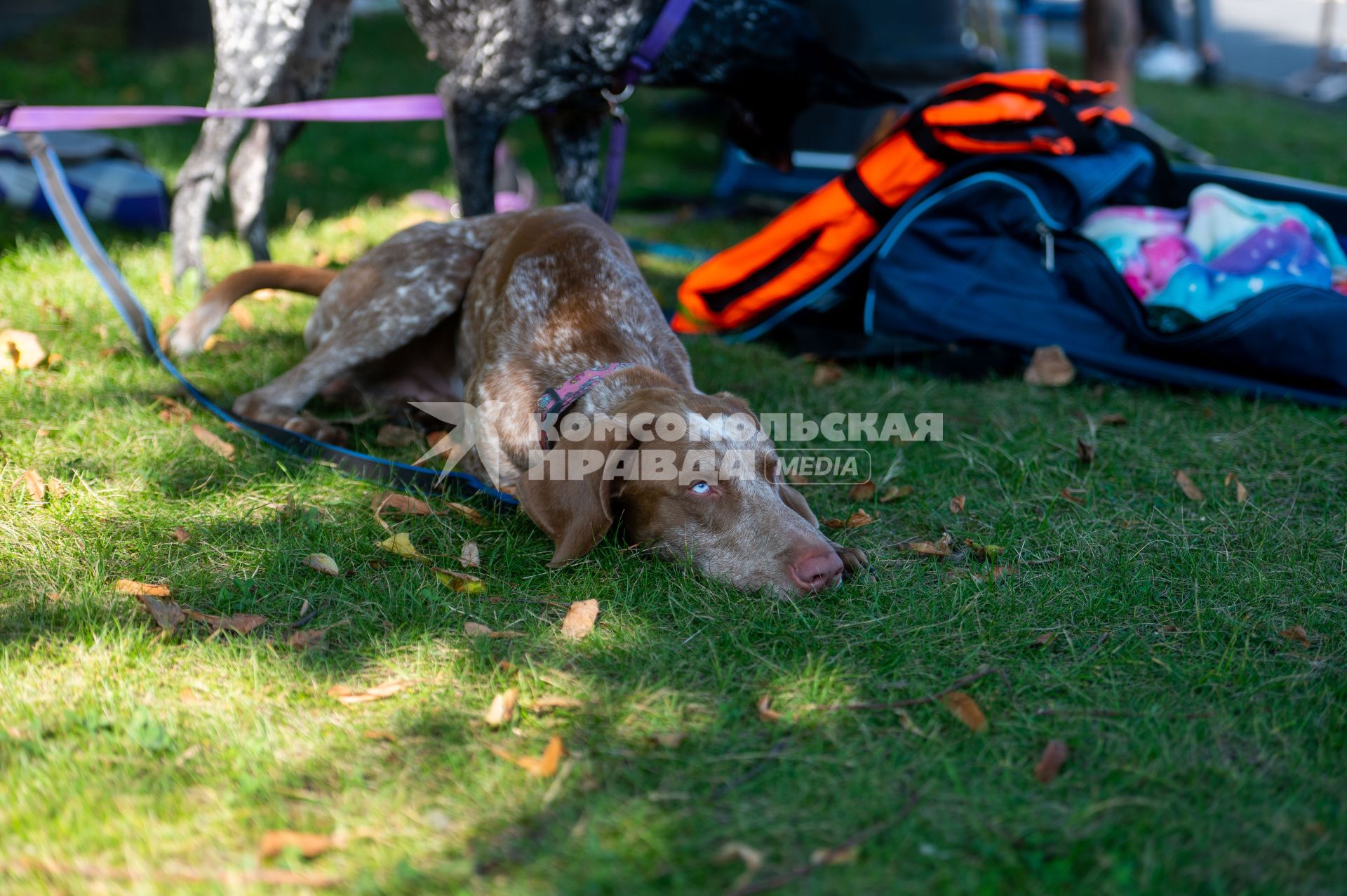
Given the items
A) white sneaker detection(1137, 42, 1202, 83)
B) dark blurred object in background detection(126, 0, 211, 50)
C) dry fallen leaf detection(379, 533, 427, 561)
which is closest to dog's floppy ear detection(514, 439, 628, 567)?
dry fallen leaf detection(379, 533, 427, 561)

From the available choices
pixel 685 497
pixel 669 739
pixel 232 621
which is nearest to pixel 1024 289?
pixel 685 497

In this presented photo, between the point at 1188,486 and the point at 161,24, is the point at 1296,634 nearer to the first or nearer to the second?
the point at 1188,486

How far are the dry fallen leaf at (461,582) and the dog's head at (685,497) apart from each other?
22 centimetres

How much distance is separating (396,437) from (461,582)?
1058 mm

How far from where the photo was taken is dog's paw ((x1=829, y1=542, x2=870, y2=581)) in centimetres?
281

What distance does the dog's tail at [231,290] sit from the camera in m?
3.87

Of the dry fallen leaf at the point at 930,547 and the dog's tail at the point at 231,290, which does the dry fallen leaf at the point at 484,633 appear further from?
the dog's tail at the point at 231,290

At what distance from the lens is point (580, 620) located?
2590 millimetres

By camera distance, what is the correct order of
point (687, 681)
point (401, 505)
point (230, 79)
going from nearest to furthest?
point (687, 681), point (401, 505), point (230, 79)

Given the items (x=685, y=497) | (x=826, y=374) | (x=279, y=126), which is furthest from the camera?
(x=279, y=126)

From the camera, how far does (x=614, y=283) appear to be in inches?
137

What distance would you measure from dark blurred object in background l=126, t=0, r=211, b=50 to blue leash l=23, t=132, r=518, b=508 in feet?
24.9

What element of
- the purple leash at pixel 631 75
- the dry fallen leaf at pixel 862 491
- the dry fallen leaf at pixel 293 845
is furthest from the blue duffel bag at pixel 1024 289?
the dry fallen leaf at pixel 293 845

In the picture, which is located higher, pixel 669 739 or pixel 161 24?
pixel 161 24
